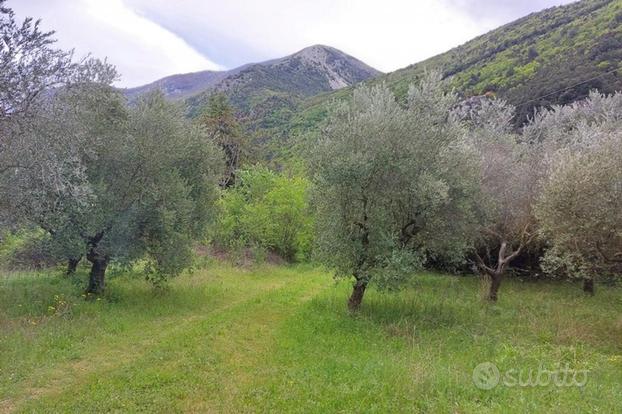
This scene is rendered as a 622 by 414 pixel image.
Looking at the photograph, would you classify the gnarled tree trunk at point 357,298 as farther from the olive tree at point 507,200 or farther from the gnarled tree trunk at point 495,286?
the gnarled tree trunk at point 495,286

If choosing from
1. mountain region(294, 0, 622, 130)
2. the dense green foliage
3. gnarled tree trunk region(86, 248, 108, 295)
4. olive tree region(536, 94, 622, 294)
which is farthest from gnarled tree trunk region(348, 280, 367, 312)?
mountain region(294, 0, 622, 130)

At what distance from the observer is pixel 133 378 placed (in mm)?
9602

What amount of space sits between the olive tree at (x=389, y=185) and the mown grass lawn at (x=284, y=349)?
8.15ft

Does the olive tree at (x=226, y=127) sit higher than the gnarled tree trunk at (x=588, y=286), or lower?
higher

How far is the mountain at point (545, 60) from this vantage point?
63.1 meters

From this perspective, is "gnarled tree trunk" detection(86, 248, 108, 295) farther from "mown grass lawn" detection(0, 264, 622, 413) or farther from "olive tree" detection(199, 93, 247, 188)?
"olive tree" detection(199, 93, 247, 188)

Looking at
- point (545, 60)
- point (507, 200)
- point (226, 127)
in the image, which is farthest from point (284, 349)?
point (545, 60)

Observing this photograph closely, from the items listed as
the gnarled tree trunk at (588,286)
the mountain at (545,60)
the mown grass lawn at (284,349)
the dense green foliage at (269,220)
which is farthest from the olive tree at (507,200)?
the mountain at (545,60)

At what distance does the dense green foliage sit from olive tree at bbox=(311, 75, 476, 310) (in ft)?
56.8

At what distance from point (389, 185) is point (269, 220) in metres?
19.6

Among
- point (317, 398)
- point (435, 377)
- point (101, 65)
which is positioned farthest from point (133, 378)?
point (101, 65)

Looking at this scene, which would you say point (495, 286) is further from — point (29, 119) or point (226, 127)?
point (226, 127)

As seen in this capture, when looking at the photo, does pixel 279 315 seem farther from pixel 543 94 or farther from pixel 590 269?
pixel 543 94

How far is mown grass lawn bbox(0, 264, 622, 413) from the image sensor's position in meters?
8.71
